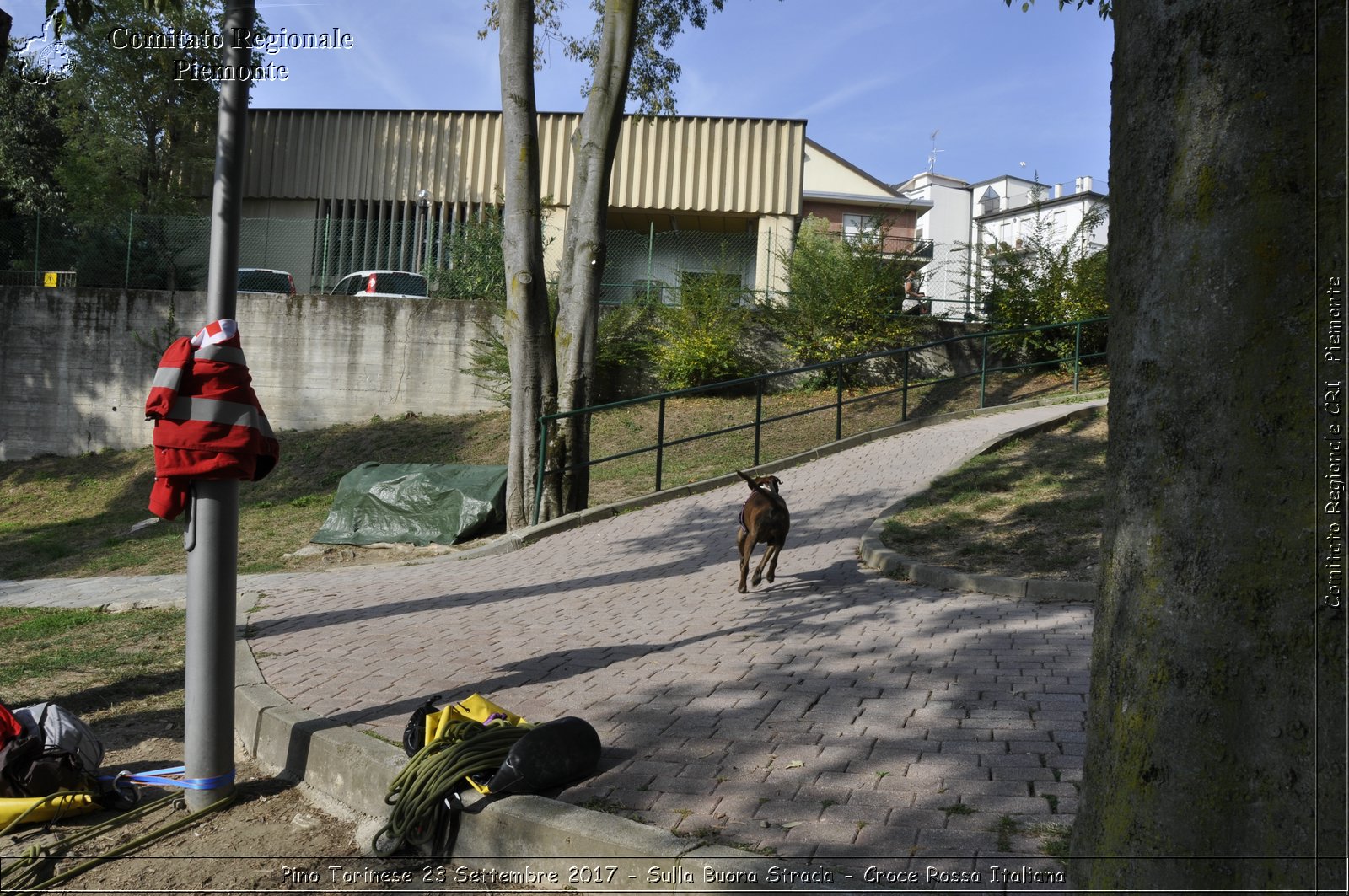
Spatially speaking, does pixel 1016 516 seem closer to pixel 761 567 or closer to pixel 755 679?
pixel 761 567

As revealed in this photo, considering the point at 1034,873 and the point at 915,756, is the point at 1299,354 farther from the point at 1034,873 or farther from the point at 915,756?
the point at 915,756

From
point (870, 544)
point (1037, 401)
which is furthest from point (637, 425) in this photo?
point (870, 544)

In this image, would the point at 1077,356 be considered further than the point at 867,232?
No

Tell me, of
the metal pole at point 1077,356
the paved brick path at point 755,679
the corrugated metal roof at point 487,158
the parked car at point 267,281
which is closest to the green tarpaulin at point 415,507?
the paved brick path at point 755,679

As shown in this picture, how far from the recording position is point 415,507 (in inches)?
463

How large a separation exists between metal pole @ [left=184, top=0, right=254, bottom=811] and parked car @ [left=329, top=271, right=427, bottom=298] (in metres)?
17.0

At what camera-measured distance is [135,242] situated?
2048 centimetres

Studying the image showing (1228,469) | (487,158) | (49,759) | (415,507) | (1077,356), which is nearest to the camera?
(1228,469)

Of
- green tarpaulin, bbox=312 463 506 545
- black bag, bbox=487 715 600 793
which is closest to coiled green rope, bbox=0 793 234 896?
black bag, bbox=487 715 600 793

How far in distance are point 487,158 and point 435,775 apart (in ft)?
→ 78.5

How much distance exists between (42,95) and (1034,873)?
31.4 m

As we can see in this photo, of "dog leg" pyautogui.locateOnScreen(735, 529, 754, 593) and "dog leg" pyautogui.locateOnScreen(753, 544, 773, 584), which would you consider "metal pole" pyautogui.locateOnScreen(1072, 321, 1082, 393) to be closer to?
"dog leg" pyautogui.locateOnScreen(753, 544, 773, 584)

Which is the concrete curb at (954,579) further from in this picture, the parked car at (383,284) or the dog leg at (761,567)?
the parked car at (383,284)

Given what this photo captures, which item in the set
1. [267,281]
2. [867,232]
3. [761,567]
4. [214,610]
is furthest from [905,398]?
[267,281]
